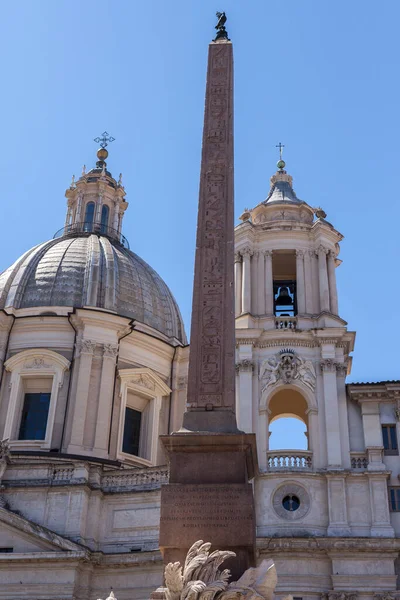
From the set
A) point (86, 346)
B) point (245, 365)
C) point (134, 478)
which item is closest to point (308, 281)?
point (245, 365)

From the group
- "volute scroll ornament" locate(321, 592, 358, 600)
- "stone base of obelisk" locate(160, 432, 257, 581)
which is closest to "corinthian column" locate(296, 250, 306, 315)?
"volute scroll ornament" locate(321, 592, 358, 600)

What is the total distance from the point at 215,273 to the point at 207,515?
3.80m

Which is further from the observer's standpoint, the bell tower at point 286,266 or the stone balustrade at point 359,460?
the bell tower at point 286,266

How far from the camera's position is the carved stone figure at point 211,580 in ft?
29.8

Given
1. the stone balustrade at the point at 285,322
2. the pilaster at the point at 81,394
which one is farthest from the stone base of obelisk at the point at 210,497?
the pilaster at the point at 81,394

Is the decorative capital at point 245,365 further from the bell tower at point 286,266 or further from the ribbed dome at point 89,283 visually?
the ribbed dome at point 89,283

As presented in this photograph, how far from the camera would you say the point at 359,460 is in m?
26.8

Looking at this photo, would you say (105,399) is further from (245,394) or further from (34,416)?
(245,394)

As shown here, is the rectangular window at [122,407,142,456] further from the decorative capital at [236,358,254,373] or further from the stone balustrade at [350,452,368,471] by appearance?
the stone balustrade at [350,452,368,471]

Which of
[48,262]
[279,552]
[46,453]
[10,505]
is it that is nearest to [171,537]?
[279,552]

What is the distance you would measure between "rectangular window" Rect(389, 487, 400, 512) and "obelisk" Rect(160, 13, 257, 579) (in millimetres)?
15872

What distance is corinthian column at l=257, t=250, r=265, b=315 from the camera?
29953 mm

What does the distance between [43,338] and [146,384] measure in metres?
4.56

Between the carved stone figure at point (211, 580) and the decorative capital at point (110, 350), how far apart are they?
23693mm
